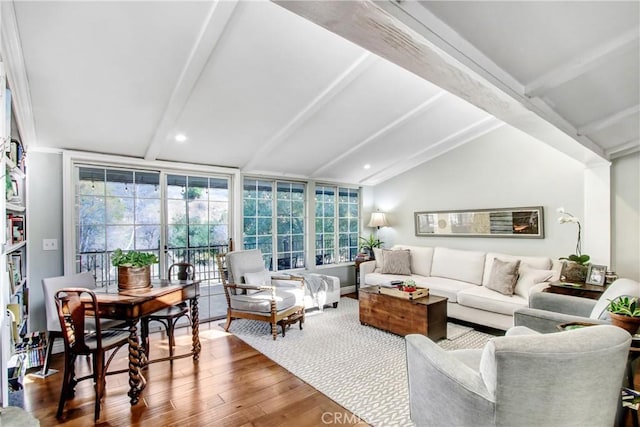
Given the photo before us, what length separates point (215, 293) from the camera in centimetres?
445

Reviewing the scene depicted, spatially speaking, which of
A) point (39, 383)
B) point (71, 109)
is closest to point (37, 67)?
point (71, 109)

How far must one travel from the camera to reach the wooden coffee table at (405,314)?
331 cm

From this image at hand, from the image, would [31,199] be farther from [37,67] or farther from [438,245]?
[438,245]

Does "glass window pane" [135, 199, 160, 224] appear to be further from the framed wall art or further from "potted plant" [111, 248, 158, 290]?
the framed wall art

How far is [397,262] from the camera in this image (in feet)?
16.5

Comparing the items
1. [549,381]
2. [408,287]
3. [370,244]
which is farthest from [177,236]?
[549,381]

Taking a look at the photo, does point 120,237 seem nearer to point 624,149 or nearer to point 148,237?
point 148,237

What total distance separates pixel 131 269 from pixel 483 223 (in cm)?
451

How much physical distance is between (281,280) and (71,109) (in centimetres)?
288

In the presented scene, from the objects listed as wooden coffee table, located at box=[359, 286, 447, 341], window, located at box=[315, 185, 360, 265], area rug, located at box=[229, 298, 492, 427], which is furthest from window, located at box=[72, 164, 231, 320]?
wooden coffee table, located at box=[359, 286, 447, 341]

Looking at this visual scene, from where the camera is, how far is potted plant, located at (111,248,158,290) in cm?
245

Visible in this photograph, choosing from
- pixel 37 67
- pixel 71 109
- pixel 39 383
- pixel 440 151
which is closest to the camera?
pixel 37 67

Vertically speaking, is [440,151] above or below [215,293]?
above

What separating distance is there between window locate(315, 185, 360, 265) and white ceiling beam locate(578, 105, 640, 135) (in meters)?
3.81
